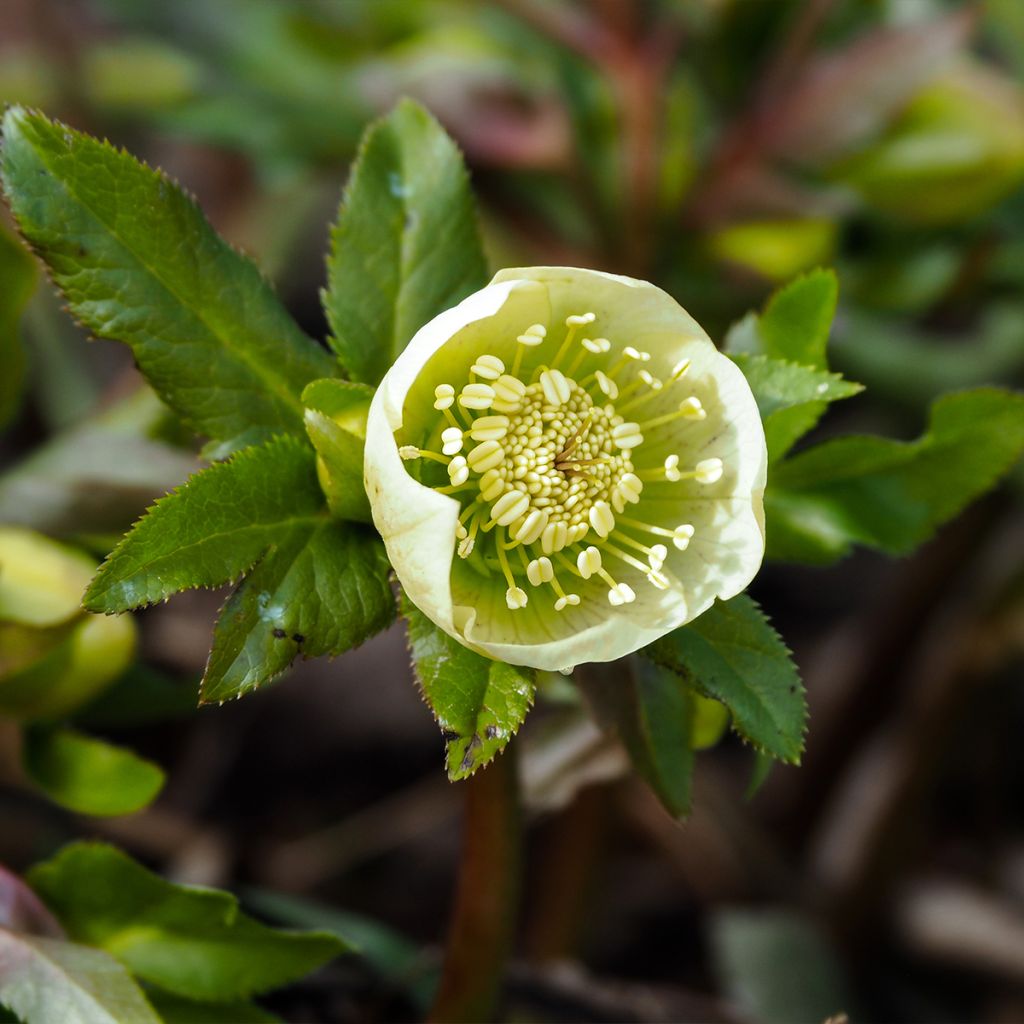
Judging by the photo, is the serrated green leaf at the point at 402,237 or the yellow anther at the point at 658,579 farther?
the serrated green leaf at the point at 402,237

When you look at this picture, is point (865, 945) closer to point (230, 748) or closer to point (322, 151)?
point (230, 748)

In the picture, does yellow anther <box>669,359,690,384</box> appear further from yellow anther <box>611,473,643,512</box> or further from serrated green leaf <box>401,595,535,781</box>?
serrated green leaf <box>401,595,535,781</box>

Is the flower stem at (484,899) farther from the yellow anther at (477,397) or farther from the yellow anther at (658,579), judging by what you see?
the yellow anther at (477,397)

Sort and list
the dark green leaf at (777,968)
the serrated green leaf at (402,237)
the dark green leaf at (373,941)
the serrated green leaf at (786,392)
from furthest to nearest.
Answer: the dark green leaf at (777,968)
the dark green leaf at (373,941)
the serrated green leaf at (402,237)
the serrated green leaf at (786,392)

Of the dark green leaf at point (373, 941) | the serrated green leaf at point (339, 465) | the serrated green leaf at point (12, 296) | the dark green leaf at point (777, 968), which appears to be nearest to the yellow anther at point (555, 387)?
the serrated green leaf at point (339, 465)

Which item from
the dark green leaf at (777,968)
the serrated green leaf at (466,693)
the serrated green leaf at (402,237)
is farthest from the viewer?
the dark green leaf at (777,968)

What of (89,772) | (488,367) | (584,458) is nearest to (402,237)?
(488,367)

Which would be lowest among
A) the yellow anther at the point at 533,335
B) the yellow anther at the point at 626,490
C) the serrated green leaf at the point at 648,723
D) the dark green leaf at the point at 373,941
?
the dark green leaf at the point at 373,941
